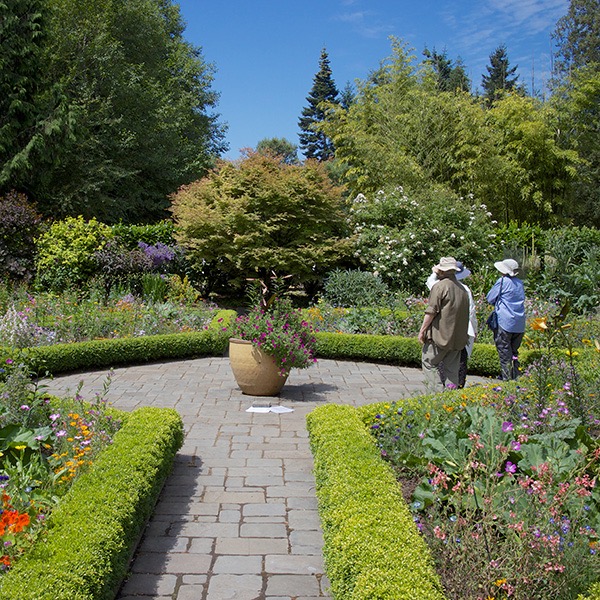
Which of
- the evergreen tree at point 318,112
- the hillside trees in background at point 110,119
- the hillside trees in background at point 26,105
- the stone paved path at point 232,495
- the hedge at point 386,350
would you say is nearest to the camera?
the stone paved path at point 232,495

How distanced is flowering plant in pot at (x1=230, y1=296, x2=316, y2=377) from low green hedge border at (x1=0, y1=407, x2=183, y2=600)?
7.45 feet

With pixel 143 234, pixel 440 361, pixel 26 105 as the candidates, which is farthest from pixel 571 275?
pixel 26 105

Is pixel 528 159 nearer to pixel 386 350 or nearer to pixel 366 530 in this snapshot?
pixel 386 350

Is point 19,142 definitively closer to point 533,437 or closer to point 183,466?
point 183,466

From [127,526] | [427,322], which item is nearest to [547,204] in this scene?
[427,322]

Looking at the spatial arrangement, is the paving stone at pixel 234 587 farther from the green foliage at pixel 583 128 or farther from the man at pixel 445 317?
the green foliage at pixel 583 128

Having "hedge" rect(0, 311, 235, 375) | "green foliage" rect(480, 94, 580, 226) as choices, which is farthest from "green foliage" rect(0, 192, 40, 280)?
"green foliage" rect(480, 94, 580, 226)

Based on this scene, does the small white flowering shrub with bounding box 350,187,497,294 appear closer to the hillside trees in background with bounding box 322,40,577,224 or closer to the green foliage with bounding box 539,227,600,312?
the green foliage with bounding box 539,227,600,312

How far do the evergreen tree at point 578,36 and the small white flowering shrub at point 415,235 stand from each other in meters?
23.6

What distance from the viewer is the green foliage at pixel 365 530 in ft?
8.60

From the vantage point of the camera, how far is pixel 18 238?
46.4 feet

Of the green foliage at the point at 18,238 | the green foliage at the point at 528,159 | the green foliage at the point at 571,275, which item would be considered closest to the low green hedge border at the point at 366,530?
the green foliage at the point at 571,275

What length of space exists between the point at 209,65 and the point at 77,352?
24203mm

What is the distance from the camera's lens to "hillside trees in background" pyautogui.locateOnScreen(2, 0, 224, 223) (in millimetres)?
20688
